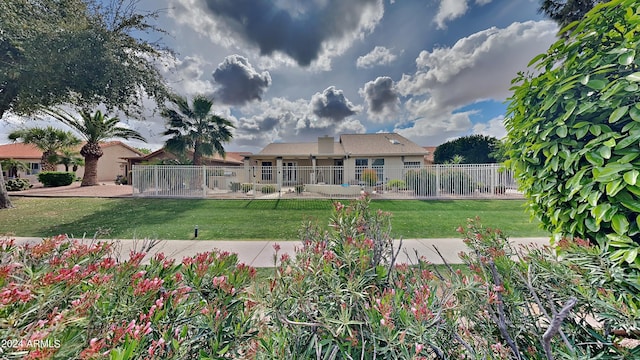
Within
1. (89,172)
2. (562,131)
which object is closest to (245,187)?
(89,172)

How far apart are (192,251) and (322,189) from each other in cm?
1018

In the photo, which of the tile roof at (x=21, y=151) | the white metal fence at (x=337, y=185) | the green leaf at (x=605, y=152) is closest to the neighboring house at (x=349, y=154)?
the white metal fence at (x=337, y=185)

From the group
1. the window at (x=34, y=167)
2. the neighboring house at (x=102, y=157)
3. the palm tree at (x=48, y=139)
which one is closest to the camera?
the palm tree at (x=48, y=139)

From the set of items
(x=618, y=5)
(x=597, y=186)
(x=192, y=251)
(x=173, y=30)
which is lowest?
(x=192, y=251)

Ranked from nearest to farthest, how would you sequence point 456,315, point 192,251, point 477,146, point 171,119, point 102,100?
point 456,315 → point 192,251 → point 102,100 → point 171,119 → point 477,146

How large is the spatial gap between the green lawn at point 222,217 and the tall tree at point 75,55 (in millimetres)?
4351

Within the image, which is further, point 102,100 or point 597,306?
point 102,100

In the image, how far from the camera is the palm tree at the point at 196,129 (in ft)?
49.8

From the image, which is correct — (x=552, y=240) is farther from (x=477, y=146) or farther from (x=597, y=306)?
(x=477, y=146)

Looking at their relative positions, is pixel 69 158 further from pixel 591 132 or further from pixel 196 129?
pixel 591 132

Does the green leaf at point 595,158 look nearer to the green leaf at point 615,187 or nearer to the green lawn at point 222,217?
the green leaf at point 615,187

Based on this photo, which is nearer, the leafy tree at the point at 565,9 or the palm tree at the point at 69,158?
the leafy tree at the point at 565,9

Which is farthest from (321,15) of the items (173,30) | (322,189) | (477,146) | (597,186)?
(477,146)

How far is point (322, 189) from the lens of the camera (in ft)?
49.2
